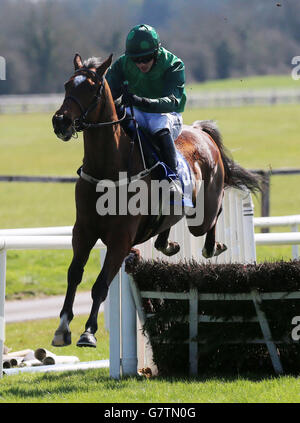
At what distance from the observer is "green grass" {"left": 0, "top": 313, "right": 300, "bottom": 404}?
4.62m

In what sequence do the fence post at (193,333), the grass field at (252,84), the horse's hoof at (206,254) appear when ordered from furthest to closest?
the grass field at (252,84), the horse's hoof at (206,254), the fence post at (193,333)

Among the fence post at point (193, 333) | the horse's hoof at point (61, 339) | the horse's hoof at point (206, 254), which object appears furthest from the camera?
the horse's hoof at point (206, 254)

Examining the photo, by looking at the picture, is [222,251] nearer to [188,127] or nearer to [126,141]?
[188,127]

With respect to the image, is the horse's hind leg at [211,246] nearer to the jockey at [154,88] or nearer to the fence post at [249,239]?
the fence post at [249,239]

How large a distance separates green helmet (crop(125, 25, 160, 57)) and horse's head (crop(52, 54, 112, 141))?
18.7 inches

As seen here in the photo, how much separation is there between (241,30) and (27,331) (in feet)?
215

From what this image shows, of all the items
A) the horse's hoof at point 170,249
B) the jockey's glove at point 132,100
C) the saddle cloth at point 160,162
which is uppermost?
the jockey's glove at point 132,100

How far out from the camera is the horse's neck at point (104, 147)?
17.4ft

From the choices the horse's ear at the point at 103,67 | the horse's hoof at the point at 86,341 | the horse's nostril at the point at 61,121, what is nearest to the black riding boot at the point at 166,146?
the horse's ear at the point at 103,67

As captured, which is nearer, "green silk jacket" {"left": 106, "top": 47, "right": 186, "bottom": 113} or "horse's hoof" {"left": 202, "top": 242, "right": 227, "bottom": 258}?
"green silk jacket" {"left": 106, "top": 47, "right": 186, "bottom": 113}

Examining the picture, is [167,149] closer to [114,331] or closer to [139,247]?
[139,247]

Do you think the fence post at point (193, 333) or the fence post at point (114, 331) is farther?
the fence post at point (114, 331)

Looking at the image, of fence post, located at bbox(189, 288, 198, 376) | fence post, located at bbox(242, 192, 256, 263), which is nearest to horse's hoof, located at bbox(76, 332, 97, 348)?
fence post, located at bbox(189, 288, 198, 376)

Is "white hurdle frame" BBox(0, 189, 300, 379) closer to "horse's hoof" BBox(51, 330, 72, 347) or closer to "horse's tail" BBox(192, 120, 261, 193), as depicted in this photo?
"horse's tail" BBox(192, 120, 261, 193)
